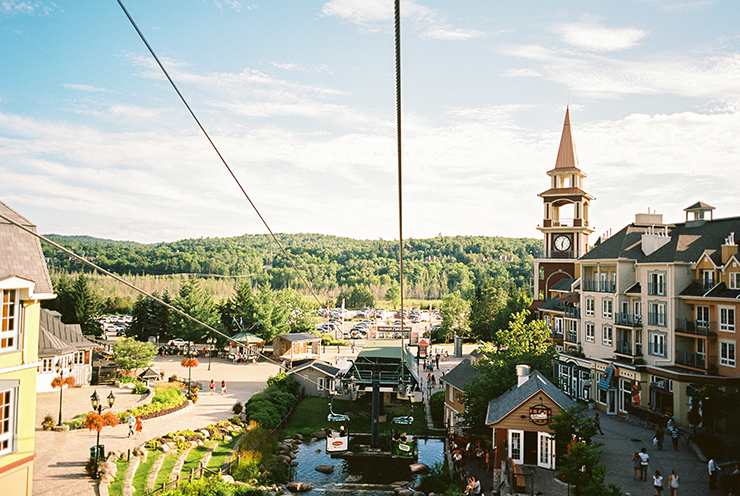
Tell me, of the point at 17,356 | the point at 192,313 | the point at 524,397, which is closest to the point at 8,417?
the point at 17,356

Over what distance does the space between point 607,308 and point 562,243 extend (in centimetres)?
1579

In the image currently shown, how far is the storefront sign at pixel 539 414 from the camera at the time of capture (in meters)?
22.6

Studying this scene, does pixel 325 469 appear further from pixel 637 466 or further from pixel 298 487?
pixel 637 466

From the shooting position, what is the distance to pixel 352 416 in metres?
37.4

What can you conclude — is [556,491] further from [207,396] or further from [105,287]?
[105,287]

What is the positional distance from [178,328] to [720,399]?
58413 mm

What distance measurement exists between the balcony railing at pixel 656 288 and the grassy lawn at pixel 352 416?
59.3 feet

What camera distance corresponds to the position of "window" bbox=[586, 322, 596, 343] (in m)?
40.1

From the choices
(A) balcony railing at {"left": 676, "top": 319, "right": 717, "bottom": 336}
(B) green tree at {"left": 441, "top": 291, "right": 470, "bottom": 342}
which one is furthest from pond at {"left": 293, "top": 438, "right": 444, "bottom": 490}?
(B) green tree at {"left": 441, "top": 291, "right": 470, "bottom": 342}

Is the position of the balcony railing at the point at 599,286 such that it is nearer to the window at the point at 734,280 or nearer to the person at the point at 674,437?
the window at the point at 734,280

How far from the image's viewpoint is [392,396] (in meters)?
43.5

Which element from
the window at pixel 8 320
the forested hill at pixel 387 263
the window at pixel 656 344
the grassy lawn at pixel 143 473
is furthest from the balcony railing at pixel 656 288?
the forested hill at pixel 387 263

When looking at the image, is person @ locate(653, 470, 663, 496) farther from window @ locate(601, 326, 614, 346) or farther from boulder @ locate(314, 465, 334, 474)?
window @ locate(601, 326, 614, 346)

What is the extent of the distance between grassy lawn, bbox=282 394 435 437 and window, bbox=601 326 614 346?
49.7ft
